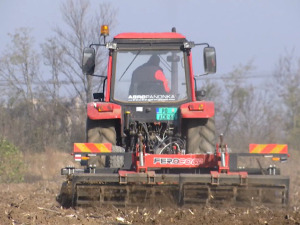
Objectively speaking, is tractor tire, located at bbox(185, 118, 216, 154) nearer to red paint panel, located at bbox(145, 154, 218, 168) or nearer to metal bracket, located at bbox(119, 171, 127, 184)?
red paint panel, located at bbox(145, 154, 218, 168)

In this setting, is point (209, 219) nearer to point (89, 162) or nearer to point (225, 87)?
point (89, 162)

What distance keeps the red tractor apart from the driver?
0.04ft

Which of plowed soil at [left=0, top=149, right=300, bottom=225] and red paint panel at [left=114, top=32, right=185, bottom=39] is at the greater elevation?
red paint panel at [left=114, top=32, right=185, bottom=39]

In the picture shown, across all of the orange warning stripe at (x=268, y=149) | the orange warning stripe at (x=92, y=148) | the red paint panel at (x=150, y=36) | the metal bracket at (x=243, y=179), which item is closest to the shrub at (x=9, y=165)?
the red paint panel at (x=150, y=36)

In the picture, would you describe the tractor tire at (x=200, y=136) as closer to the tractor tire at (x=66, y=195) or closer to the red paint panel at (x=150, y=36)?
the red paint panel at (x=150, y=36)

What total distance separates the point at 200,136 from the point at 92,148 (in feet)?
5.29

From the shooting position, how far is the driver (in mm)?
9250

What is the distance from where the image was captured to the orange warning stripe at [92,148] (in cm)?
838

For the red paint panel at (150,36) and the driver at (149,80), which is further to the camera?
the red paint panel at (150,36)

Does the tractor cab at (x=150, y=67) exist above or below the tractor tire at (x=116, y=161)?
above

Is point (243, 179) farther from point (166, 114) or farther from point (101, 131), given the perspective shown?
point (101, 131)

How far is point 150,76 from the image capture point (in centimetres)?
929

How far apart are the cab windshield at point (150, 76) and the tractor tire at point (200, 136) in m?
0.40

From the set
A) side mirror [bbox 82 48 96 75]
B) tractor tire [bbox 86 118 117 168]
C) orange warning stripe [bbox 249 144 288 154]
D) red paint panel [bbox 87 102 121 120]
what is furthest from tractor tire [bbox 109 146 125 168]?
orange warning stripe [bbox 249 144 288 154]
